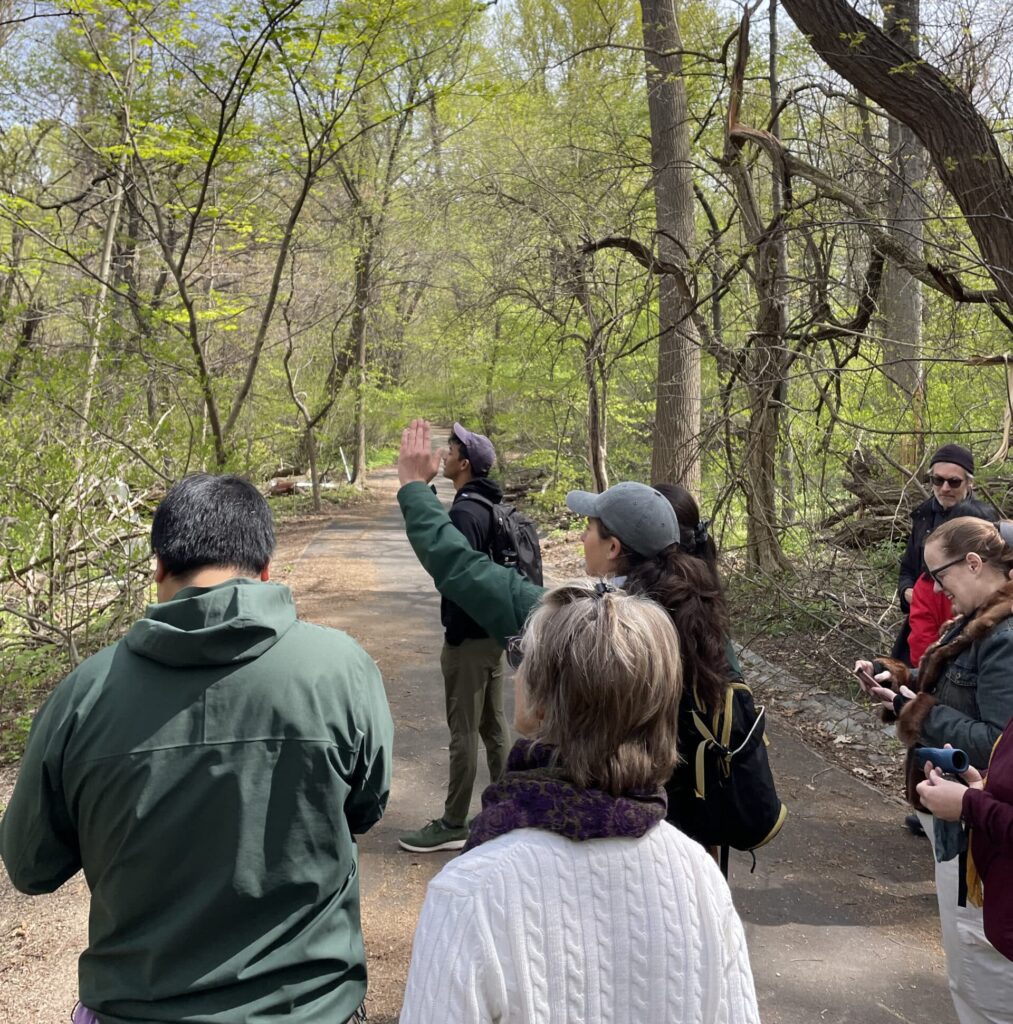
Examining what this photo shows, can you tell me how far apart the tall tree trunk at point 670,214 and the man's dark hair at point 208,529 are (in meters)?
7.96

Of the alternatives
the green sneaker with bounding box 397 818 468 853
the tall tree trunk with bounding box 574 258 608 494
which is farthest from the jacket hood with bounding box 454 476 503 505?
the tall tree trunk with bounding box 574 258 608 494

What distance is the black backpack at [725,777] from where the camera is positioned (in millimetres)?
2199

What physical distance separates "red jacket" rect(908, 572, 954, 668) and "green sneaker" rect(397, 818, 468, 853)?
8.23ft

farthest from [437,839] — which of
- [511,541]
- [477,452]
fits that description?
[477,452]

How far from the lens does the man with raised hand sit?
3988 mm

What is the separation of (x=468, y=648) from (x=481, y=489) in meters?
0.76

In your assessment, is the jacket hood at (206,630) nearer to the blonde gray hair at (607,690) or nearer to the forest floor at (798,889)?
the blonde gray hair at (607,690)

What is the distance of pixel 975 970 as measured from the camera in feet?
8.11

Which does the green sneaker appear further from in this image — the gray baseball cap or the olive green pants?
the gray baseball cap

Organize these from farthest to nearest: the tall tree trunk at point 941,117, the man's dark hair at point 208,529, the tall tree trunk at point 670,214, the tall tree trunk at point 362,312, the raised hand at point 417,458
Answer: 1. the tall tree trunk at point 362,312
2. the tall tree trunk at point 670,214
3. the tall tree trunk at point 941,117
4. the raised hand at point 417,458
5. the man's dark hair at point 208,529

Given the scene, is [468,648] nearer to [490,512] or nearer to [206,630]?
[490,512]

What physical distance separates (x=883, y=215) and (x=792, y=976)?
19.5 feet

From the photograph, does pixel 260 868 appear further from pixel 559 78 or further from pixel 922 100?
pixel 559 78

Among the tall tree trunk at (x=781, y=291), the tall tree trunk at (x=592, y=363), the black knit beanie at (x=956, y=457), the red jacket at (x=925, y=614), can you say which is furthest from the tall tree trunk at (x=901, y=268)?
the tall tree trunk at (x=592, y=363)
